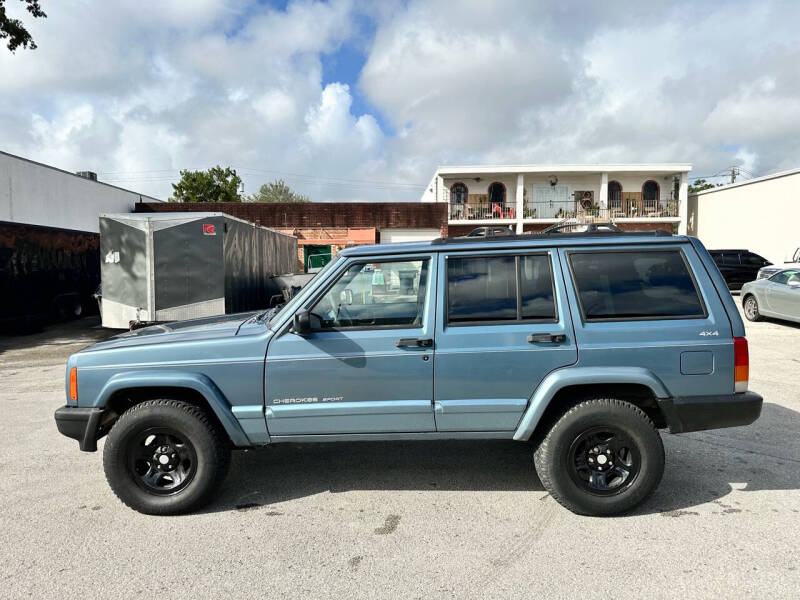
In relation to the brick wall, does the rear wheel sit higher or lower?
lower

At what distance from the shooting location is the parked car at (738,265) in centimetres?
1922

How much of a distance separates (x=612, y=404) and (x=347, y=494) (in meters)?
2.01

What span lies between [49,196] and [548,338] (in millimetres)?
22214

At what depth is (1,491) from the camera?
13.0 feet

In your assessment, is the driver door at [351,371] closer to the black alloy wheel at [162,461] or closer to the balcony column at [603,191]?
the black alloy wheel at [162,461]

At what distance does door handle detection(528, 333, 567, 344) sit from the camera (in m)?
3.44

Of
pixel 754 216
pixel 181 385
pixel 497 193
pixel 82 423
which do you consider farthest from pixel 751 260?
pixel 82 423

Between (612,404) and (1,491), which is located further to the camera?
(1,491)

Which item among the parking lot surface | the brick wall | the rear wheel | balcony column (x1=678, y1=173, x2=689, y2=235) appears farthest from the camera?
balcony column (x1=678, y1=173, x2=689, y2=235)

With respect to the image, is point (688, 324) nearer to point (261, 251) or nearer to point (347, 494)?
point (347, 494)

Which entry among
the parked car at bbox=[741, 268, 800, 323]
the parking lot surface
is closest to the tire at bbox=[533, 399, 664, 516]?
the parking lot surface

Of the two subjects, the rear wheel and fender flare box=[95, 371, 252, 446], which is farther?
the rear wheel

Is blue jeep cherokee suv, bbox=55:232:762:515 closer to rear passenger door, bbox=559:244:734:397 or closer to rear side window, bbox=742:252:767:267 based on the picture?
rear passenger door, bbox=559:244:734:397

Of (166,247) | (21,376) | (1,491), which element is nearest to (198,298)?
(166,247)
